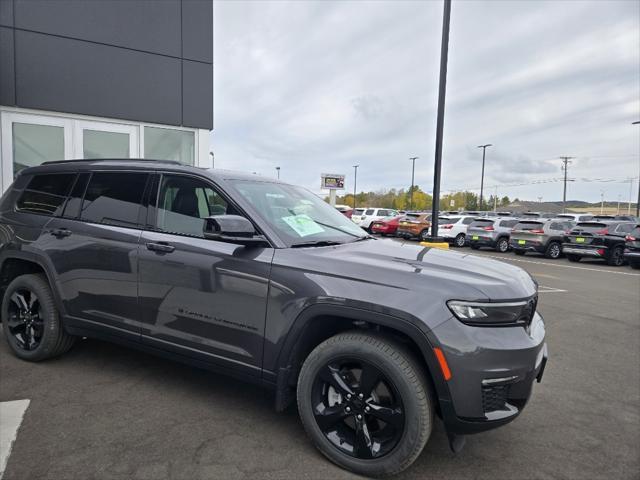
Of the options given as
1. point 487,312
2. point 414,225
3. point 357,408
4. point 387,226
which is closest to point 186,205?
point 357,408

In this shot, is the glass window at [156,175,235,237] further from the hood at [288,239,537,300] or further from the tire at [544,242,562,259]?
the tire at [544,242,562,259]

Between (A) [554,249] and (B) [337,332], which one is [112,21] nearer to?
(B) [337,332]

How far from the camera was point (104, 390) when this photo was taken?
342cm

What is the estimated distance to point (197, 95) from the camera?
10039 millimetres

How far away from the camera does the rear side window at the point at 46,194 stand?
3.83 meters

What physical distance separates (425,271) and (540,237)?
57.2 ft

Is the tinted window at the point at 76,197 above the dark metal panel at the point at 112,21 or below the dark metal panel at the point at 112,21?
below

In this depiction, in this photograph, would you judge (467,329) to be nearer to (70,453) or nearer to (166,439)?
(166,439)

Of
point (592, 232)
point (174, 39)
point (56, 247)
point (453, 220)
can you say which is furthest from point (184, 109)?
point (453, 220)

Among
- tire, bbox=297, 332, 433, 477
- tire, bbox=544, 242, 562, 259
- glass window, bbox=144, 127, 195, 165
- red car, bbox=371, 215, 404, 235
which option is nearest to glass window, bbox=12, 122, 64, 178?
glass window, bbox=144, 127, 195, 165

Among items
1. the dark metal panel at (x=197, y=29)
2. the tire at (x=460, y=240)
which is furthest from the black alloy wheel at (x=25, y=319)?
the tire at (x=460, y=240)

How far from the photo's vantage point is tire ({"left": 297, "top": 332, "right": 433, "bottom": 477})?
2312 millimetres

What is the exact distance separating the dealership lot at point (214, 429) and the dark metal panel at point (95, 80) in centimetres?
639

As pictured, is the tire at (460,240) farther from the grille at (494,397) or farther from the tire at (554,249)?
the grille at (494,397)
